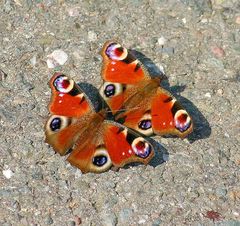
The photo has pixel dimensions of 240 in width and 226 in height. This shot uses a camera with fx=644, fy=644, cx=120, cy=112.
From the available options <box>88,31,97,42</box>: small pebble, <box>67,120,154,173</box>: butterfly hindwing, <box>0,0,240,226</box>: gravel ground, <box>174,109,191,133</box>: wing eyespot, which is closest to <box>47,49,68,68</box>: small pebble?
<box>0,0,240,226</box>: gravel ground

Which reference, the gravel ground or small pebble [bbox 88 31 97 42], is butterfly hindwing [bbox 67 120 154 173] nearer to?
the gravel ground

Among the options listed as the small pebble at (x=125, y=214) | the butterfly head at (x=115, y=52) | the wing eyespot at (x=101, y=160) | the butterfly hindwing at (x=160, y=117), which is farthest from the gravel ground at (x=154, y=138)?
the butterfly head at (x=115, y=52)

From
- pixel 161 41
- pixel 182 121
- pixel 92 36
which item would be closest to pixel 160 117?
pixel 182 121

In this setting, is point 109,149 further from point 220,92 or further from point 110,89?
point 220,92

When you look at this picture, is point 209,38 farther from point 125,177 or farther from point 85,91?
point 125,177

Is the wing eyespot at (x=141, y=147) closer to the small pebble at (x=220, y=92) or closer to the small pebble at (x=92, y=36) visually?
the small pebble at (x=220, y=92)

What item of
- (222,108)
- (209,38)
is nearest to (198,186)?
(222,108)

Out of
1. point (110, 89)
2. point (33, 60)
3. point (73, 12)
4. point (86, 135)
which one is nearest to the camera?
point (86, 135)
